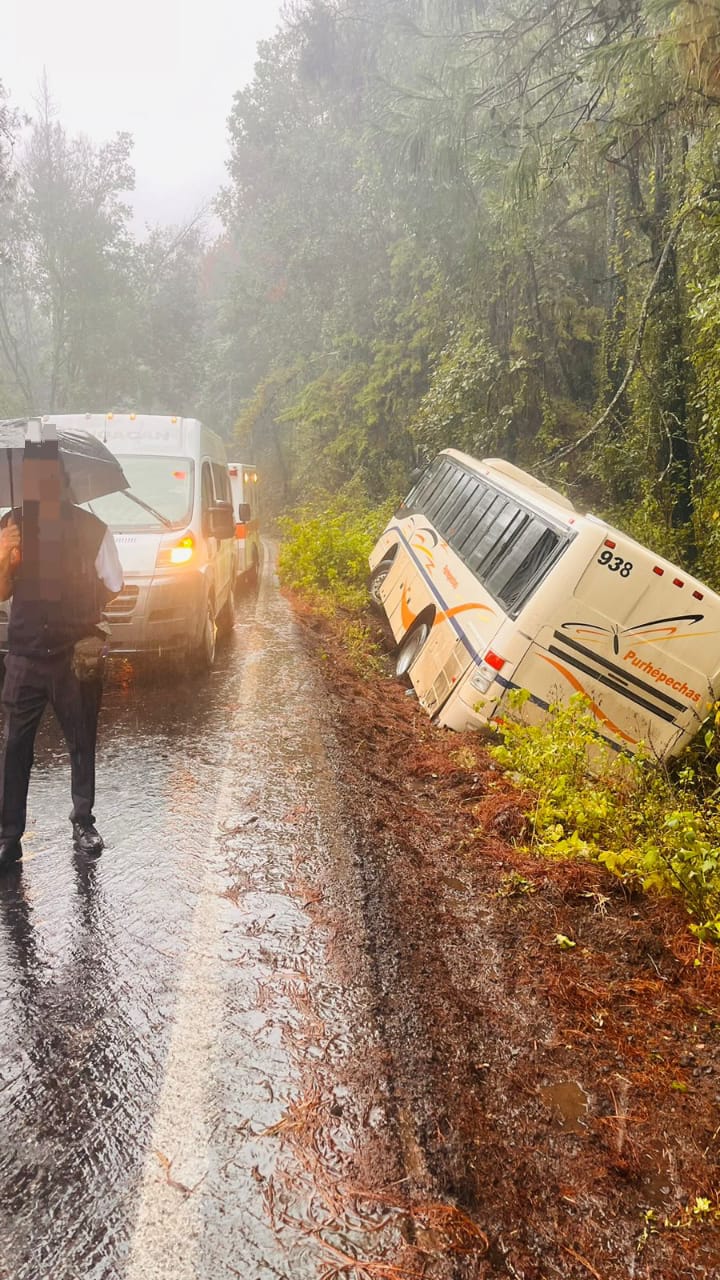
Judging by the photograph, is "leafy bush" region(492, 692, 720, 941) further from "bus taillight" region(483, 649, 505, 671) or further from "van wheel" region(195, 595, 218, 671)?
"van wheel" region(195, 595, 218, 671)

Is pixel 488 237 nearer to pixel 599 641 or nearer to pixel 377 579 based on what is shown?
pixel 377 579

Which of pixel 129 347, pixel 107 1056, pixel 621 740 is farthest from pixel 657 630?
pixel 129 347

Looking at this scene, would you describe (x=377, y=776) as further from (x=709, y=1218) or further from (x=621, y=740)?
(x=709, y=1218)

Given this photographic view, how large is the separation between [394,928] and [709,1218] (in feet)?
6.03

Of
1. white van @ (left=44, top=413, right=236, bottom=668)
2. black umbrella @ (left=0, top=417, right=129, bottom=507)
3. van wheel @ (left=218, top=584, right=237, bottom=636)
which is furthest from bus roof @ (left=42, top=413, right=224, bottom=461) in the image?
black umbrella @ (left=0, top=417, right=129, bottom=507)

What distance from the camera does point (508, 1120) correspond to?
2.87 metres

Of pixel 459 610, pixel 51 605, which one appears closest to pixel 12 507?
pixel 51 605

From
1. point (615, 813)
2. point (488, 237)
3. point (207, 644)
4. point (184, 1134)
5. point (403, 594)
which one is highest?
point (488, 237)

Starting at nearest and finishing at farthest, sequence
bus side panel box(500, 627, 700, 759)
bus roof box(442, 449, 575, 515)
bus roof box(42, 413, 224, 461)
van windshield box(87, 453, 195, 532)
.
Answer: bus side panel box(500, 627, 700, 759)
van windshield box(87, 453, 195, 532)
bus roof box(42, 413, 224, 461)
bus roof box(442, 449, 575, 515)

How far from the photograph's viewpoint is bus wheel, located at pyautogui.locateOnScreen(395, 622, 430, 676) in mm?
9453

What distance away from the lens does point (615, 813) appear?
17.3ft

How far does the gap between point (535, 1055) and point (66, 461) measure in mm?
3702

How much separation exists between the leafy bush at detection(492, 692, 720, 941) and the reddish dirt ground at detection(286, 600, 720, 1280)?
0.45 ft

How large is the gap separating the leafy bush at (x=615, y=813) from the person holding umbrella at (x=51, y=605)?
2.81 metres
